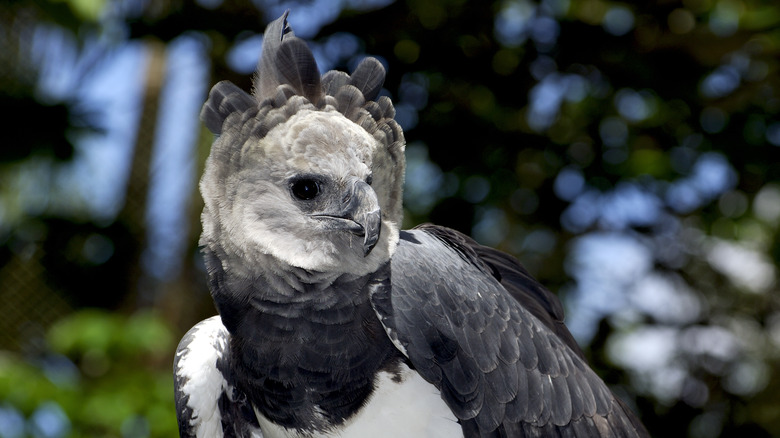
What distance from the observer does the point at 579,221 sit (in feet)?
16.1

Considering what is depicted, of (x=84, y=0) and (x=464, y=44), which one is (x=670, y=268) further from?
(x=84, y=0)

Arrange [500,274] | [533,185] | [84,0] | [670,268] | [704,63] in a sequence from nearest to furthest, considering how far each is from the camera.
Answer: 1. [500,274]
2. [84,0]
3. [704,63]
4. [533,185]
5. [670,268]

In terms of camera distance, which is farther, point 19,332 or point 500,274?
point 19,332

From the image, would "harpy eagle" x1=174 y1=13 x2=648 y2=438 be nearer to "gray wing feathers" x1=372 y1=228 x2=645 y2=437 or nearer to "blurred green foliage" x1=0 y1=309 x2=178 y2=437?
"gray wing feathers" x1=372 y1=228 x2=645 y2=437

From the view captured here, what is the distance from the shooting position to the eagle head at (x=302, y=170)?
1.61 metres

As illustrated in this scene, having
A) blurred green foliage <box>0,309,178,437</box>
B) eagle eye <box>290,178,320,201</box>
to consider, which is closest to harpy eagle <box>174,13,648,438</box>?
eagle eye <box>290,178,320,201</box>

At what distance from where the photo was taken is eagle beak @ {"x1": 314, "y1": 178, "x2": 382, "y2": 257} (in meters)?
1.54

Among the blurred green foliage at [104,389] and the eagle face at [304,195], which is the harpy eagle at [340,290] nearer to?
the eagle face at [304,195]

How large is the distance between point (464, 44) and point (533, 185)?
107 cm

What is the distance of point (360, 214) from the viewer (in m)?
1.57

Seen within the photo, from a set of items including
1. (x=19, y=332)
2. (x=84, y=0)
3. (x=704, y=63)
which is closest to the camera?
(x=84, y=0)

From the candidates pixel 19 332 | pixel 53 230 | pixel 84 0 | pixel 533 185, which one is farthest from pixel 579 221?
pixel 19 332

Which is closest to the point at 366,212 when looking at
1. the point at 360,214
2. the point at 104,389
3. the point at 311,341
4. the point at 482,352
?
the point at 360,214

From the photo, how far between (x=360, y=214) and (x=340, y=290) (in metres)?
0.22
